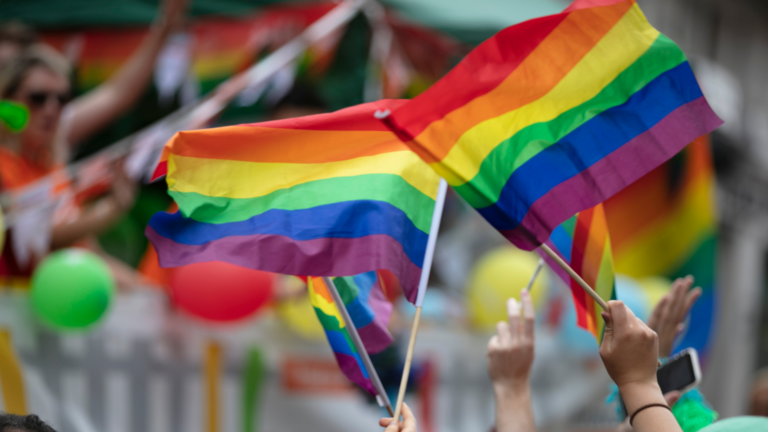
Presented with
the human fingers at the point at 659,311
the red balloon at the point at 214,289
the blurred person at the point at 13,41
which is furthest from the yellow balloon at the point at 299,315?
the human fingers at the point at 659,311

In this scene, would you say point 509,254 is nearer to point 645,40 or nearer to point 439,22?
point 439,22

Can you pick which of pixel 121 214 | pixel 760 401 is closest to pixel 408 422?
pixel 760 401

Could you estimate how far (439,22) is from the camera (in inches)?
204

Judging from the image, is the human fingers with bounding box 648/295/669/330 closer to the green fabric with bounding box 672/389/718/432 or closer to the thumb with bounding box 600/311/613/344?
the green fabric with bounding box 672/389/718/432

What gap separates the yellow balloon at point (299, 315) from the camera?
3.69 meters

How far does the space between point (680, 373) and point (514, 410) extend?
476 mm

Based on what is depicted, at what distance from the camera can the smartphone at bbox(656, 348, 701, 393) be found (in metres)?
2.01

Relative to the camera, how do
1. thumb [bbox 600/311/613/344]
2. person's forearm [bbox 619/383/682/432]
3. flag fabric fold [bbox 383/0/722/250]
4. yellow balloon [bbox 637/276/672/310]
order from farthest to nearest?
1. yellow balloon [bbox 637/276/672/310]
2. flag fabric fold [bbox 383/0/722/250]
3. thumb [bbox 600/311/613/344]
4. person's forearm [bbox 619/383/682/432]

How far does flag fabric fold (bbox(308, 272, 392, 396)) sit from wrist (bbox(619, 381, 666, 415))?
2.49 feet

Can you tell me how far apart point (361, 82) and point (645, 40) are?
281 cm

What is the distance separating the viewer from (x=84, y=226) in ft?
10.7

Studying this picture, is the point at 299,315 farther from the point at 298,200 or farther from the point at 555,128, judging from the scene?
the point at 555,128

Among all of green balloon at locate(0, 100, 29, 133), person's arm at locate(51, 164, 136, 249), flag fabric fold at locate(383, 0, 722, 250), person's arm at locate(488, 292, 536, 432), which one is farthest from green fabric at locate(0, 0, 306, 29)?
person's arm at locate(488, 292, 536, 432)

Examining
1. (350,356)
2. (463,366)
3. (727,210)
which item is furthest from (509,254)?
(727,210)
